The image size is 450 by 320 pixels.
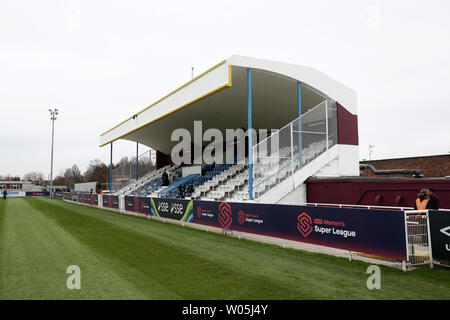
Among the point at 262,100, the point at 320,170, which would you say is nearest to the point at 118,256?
the point at 320,170

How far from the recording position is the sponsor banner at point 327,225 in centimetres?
693

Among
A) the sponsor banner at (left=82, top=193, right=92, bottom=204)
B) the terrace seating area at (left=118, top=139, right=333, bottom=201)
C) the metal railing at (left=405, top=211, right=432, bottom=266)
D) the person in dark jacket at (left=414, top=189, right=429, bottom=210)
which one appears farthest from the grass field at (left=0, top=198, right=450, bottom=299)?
the sponsor banner at (left=82, top=193, right=92, bottom=204)

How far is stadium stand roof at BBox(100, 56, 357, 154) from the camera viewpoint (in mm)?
15336

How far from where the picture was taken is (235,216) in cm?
1153

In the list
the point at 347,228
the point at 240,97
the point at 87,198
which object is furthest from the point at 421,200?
the point at 87,198

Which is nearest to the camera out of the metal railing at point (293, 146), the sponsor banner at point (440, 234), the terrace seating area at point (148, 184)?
the sponsor banner at point (440, 234)

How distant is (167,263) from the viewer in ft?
24.7

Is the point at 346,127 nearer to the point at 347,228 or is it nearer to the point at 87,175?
the point at 347,228

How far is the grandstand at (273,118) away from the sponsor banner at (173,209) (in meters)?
2.75

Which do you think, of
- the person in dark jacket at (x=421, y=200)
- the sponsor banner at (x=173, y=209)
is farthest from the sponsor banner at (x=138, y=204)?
the person in dark jacket at (x=421, y=200)

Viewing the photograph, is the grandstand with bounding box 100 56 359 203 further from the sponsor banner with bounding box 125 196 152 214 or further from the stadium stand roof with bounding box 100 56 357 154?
the sponsor banner with bounding box 125 196 152 214

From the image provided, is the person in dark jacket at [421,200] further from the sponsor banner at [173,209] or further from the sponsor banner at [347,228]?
the sponsor banner at [173,209]
